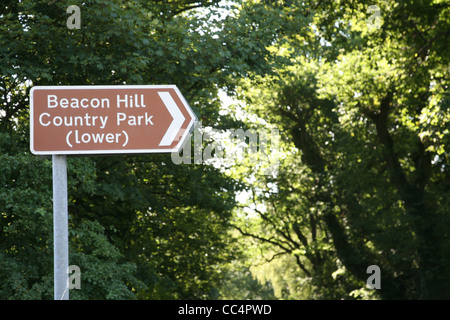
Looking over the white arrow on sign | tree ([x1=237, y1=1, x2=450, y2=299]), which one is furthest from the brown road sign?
tree ([x1=237, y1=1, x2=450, y2=299])

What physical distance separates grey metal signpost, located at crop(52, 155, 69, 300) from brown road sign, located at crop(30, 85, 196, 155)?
0.14 m

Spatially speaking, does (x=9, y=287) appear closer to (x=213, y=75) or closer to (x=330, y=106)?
(x=213, y=75)

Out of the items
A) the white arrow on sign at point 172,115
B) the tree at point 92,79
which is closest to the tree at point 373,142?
the tree at point 92,79

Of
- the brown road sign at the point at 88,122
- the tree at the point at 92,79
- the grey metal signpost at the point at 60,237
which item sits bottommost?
the grey metal signpost at the point at 60,237

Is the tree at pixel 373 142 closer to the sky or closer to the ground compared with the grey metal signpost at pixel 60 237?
closer to the sky

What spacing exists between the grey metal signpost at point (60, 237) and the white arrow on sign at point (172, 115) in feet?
1.56

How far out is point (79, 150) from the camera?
106 inches

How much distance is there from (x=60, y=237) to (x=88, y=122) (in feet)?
1.66

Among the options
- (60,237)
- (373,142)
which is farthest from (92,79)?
(373,142)

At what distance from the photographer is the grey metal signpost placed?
2.44 m

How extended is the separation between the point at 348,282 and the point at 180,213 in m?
9.89

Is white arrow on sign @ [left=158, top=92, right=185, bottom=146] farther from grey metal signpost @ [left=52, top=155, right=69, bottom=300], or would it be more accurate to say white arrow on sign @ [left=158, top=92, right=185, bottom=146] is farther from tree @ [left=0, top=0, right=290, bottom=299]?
tree @ [left=0, top=0, right=290, bottom=299]

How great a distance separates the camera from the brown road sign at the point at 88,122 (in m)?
2.69

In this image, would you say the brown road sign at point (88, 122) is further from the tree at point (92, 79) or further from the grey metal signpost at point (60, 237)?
the tree at point (92, 79)
